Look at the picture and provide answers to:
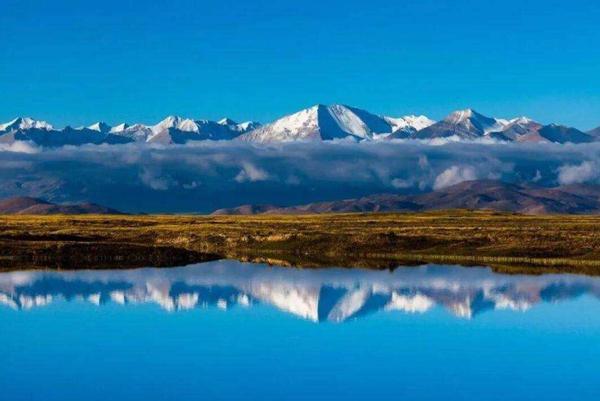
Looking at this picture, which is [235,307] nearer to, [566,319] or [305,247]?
[566,319]

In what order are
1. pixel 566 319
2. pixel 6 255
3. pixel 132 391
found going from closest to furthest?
pixel 132 391
pixel 566 319
pixel 6 255

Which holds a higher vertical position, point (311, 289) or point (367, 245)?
point (367, 245)

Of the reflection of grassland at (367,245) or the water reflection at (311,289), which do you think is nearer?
the water reflection at (311,289)

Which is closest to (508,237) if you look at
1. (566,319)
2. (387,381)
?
(566,319)

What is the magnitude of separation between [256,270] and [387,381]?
48796 millimetres

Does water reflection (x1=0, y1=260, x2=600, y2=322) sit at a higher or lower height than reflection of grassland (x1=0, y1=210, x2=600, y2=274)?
lower

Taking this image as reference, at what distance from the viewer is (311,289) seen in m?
72.4

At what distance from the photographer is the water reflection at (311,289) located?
64.9 meters

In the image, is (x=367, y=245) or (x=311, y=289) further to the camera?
(x=367, y=245)

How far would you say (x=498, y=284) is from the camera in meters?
76.4

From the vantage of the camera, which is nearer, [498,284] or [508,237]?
[498,284]

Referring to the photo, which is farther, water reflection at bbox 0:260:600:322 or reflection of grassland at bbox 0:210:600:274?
reflection of grassland at bbox 0:210:600:274

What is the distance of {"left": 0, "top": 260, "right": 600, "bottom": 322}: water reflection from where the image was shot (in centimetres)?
6494

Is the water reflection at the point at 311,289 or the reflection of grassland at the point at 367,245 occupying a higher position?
the reflection of grassland at the point at 367,245
